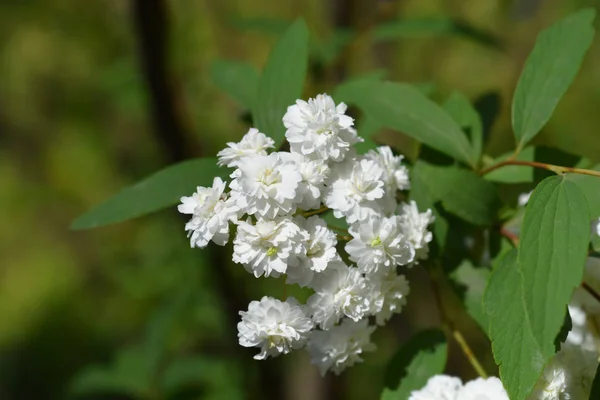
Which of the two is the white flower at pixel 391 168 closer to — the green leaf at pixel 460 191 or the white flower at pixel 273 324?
the green leaf at pixel 460 191

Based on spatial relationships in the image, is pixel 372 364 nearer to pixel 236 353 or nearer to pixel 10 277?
pixel 236 353

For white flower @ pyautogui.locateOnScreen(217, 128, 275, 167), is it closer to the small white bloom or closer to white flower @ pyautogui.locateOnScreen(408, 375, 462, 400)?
the small white bloom

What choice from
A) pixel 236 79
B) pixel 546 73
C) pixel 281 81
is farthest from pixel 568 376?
pixel 236 79

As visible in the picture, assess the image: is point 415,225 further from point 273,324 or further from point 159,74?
point 159,74

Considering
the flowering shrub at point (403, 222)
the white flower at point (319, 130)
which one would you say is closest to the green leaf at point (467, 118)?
the flowering shrub at point (403, 222)

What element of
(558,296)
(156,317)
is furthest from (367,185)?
(156,317)

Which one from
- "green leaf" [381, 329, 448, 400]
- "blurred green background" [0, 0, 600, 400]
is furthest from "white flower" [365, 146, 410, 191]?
"blurred green background" [0, 0, 600, 400]
